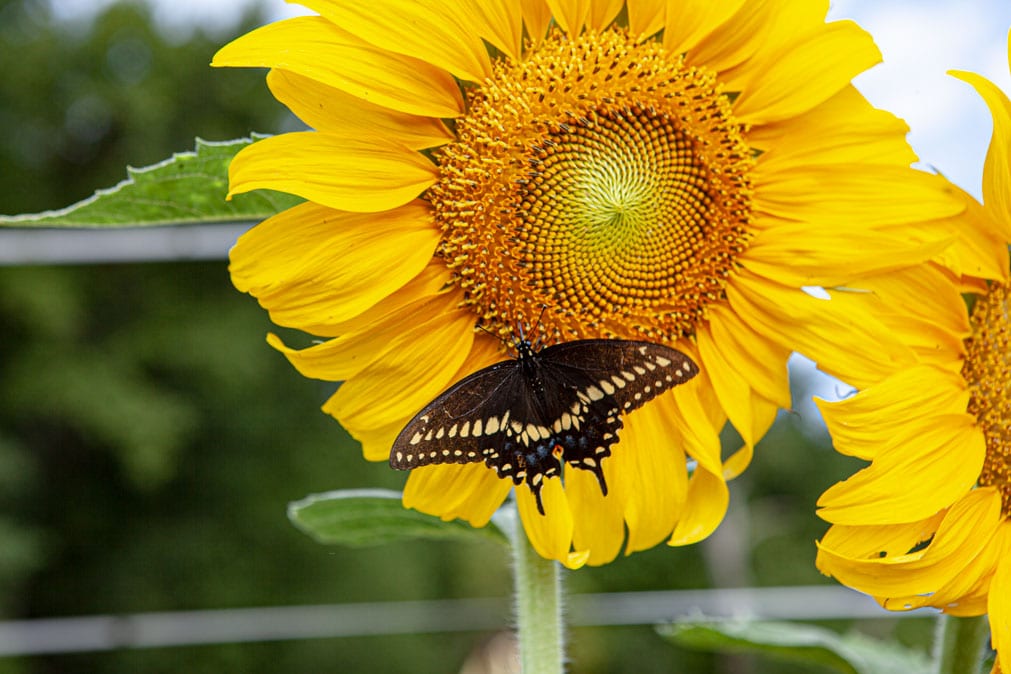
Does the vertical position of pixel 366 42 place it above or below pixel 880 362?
above

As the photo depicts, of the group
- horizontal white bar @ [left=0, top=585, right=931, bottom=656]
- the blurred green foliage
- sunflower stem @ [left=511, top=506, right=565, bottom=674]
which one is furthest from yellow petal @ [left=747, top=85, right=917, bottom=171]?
the blurred green foliage

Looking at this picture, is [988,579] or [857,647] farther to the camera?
[857,647]

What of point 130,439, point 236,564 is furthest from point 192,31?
point 236,564

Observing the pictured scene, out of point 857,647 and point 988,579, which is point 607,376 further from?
point 857,647

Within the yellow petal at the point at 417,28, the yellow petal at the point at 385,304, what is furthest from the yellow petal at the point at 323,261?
the yellow petal at the point at 417,28

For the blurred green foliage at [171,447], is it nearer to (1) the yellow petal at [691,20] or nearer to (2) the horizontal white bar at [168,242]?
(2) the horizontal white bar at [168,242]

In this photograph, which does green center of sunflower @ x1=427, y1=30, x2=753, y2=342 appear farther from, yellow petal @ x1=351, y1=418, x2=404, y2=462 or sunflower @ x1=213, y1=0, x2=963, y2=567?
yellow petal @ x1=351, y1=418, x2=404, y2=462

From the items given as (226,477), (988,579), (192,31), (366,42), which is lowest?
(988,579)
